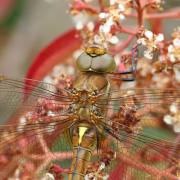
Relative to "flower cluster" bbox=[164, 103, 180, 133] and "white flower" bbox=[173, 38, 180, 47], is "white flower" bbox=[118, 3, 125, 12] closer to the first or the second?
"white flower" bbox=[173, 38, 180, 47]

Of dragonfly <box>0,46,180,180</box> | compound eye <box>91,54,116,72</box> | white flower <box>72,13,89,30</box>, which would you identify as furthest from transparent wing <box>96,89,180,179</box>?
white flower <box>72,13,89,30</box>

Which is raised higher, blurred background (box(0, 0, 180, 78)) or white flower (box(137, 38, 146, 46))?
blurred background (box(0, 0, 180, 78))

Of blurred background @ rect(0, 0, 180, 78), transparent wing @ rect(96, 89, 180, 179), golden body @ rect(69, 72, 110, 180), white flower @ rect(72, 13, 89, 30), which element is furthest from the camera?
blurred background @ rect(0, 0, 180, 78)

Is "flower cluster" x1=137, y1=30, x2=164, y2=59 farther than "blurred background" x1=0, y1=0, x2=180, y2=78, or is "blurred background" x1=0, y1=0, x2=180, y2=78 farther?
"blurred background" x1=0, y1=0, x2=180, y2=78

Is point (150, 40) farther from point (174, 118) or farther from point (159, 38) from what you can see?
point (174, 118)

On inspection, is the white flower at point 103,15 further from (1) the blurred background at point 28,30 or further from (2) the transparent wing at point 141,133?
(1) the blurred background at point 28,30

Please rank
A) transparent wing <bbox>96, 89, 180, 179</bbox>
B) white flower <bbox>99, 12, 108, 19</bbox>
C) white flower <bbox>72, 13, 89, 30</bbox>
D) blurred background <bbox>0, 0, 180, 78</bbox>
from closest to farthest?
transparent wing <bbox>96, 89, 180, 179</bbox>
white flower <bbox>99, 12, 108, 19</bbox>
white flower <bbox>72, 13, 89, 30</bbox>
blurred background <bbox>0, 0, 180, 78</bbox>

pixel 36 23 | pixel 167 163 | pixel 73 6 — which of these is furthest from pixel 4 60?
pixel 167 163

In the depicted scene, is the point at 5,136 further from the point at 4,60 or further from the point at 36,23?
the point at 36,23

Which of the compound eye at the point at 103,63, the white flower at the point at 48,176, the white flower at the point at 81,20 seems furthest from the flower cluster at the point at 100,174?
the white flower at the point at 81,20
